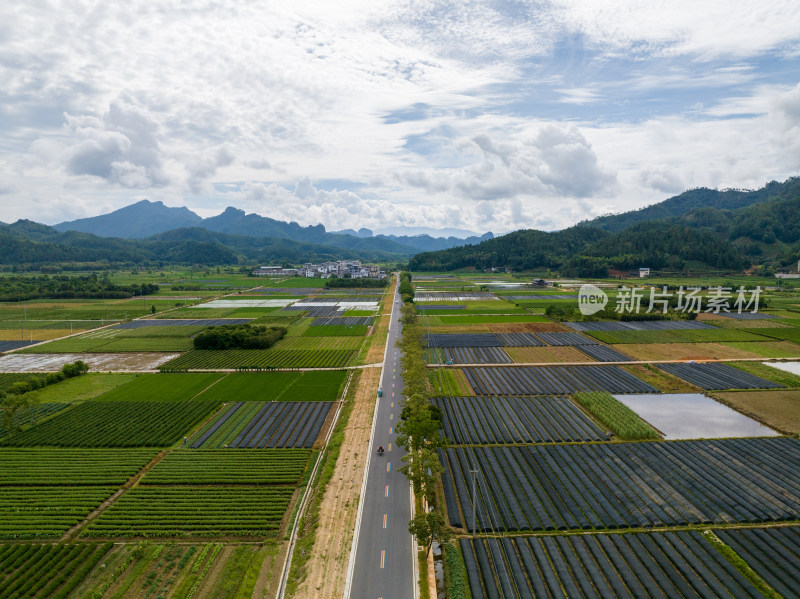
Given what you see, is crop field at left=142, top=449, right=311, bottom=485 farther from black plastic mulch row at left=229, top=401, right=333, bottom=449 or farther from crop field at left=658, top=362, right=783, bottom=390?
crop field at left=658, top=362, right=783, bottom=390

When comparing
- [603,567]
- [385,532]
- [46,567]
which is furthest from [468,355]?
[46,567]

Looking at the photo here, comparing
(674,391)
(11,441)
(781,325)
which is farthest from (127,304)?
(781,325)

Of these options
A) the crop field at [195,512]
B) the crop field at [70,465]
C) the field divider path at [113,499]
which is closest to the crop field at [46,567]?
the field divider path at [113,499]

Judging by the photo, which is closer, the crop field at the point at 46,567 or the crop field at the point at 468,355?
the crop field at the point at 46,567

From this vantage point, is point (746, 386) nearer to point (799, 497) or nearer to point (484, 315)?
point (799, 497)

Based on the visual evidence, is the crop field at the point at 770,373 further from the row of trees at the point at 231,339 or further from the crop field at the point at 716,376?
the row of trees at the point at 231,339

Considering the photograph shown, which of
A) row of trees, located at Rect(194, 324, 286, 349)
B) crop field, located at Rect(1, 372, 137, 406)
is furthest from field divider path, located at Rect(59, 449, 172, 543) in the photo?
row of trees, located at Rect(194, 324, 286, 349)
